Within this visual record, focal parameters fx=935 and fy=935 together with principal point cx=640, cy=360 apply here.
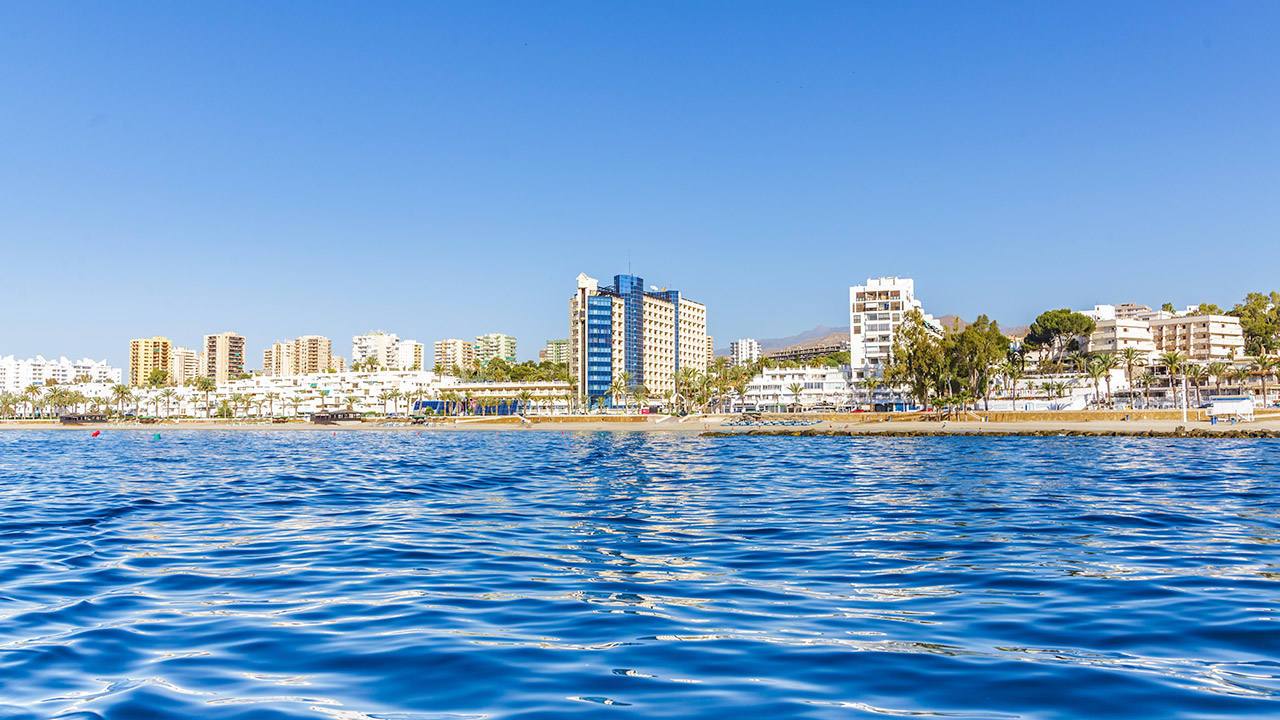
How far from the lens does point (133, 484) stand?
1267 inches

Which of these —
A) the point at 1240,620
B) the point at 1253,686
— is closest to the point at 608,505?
the point at 1240,620

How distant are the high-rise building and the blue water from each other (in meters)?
147

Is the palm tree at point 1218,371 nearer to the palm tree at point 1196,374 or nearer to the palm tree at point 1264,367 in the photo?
the palm tree at point 1196,374

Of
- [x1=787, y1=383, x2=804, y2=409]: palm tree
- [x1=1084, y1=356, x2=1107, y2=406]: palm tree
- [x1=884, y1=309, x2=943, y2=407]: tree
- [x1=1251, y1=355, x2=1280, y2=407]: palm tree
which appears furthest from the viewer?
[x1=787, y1=383, x2=804, y2=409]: palm tree

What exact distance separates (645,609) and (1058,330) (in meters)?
186

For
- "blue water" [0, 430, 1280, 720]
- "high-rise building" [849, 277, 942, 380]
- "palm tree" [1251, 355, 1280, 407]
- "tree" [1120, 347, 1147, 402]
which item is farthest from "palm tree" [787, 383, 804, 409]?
"blue water" [0, 430, 1280, 720]

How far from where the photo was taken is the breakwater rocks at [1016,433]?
78.9 m

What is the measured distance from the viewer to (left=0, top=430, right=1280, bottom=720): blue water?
7.02 metres

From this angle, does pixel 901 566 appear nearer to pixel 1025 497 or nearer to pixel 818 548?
pixel 818 548

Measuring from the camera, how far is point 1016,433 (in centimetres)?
9150

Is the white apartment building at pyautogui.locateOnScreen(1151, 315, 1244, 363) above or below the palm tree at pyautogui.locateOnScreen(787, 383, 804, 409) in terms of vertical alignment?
above

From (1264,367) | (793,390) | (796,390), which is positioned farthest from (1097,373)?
(793,390)

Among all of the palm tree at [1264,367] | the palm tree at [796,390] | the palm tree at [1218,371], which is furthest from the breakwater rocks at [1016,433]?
the palm tree at [796,390]

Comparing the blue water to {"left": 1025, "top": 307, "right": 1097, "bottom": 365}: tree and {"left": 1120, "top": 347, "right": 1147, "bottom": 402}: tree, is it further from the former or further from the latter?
{"left": 1025, "top": 307, "right": 1097, "bottom": 365}: tree
